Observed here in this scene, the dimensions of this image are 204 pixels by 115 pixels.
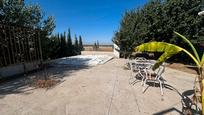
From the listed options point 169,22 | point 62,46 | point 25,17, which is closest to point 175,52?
point 169,22

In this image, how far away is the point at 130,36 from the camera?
1327 cm

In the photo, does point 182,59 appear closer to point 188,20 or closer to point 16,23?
point 188,20

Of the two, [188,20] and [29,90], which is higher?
[188,20]

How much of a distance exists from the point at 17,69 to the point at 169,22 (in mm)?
10621

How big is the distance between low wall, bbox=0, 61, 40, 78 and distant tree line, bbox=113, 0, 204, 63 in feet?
26.4

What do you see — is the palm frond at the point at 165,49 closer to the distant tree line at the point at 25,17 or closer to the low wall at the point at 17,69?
the low wall at the point at 17,69

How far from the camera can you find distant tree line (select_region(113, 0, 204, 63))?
35.7ft

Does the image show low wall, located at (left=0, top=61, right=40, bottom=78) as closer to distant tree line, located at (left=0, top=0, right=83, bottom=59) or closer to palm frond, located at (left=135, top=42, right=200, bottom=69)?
distant tree line, located at (left=0, top=0, right=83, bottom=59)

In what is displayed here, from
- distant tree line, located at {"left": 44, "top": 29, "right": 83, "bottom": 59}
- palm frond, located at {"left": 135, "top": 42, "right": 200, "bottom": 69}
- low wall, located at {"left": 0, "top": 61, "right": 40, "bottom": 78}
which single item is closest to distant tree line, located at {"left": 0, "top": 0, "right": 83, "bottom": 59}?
low wall, located at {"left": 0, "top": 61, "right": 40, "bottom": 78}

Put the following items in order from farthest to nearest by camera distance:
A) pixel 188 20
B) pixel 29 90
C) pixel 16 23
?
pixel 188 20 < pixel 16 23 < pixel 29 90

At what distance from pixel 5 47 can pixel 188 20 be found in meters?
11.9

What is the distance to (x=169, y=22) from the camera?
11.2 meters

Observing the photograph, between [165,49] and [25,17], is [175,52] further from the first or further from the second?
[25,17]

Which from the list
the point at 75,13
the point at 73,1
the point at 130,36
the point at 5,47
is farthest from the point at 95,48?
the point at 5,47
